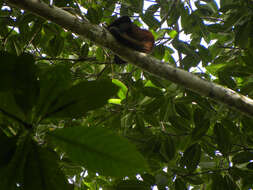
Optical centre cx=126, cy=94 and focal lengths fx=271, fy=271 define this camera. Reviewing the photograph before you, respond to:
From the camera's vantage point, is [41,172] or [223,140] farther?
[223,140]

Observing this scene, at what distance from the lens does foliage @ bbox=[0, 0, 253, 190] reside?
78 cm

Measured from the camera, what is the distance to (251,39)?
7.78ft

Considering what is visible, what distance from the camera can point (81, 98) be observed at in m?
0.81

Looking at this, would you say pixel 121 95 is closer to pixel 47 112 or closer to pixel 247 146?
pixel 247 146

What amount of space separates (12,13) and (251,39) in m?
2.16

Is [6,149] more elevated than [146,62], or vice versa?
[146,62]

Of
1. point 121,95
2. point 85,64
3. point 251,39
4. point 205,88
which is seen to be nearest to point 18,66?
point 205,88

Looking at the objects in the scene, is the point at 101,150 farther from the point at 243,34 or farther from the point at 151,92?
the point at 243,34

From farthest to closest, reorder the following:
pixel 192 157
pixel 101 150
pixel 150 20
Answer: pixel 150 20, pixel 192 157, pixel 101 150

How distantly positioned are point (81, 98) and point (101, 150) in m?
0.17

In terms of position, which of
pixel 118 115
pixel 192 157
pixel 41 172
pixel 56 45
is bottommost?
pixel 41 172

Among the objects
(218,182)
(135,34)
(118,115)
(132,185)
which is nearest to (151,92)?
(118,115)

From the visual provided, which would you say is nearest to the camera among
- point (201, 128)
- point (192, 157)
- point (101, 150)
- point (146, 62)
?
point (101, 150)

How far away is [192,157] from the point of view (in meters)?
1.96
